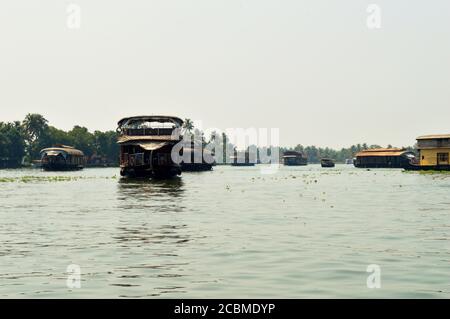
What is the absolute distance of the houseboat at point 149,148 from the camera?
210ft

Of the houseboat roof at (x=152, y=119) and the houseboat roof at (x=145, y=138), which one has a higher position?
the houseboat roof at (x=152, y=119)

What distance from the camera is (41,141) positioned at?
561 feet

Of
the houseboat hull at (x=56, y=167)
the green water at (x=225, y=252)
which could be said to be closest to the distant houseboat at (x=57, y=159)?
the houseboat hull at (x=56, y=167)

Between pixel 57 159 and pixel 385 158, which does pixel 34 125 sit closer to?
pixel 57 159

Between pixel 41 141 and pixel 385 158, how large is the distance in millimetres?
93932

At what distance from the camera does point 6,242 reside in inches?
681

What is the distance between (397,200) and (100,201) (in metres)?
16.3

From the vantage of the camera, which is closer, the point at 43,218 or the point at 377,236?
the point at 377,236

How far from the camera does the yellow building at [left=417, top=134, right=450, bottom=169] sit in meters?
87.0

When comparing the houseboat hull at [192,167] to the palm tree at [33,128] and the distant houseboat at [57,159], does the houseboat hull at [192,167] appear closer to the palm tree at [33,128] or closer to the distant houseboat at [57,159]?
the distant houseboat at [57,159]

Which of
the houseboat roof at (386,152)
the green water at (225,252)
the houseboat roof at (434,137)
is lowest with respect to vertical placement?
the green water at (225,252)

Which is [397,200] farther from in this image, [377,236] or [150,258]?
[150,258]
